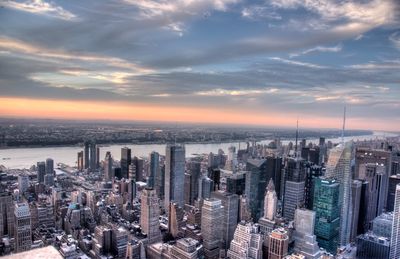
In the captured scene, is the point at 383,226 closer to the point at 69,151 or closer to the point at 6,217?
the point at 6,217

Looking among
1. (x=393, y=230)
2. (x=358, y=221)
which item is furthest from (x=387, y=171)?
(x=393, y=230)

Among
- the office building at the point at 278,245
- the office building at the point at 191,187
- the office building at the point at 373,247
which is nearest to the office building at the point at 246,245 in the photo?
the office building at the point at 278,245

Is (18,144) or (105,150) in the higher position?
(18,144)

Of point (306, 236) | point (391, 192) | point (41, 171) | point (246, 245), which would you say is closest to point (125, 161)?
point (41, 171)

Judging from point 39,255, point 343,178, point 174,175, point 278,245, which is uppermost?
point 39,255

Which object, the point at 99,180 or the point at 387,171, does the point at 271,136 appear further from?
the point at 99,180
